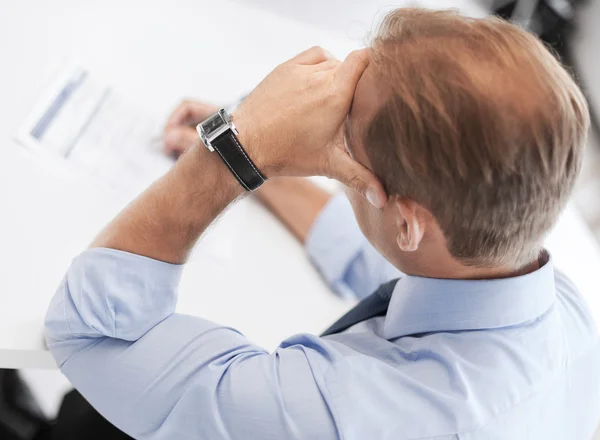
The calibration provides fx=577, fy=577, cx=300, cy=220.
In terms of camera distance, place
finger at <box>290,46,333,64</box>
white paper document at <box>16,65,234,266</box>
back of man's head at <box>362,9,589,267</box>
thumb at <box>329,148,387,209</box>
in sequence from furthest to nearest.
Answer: white paper document at <box>16,65,234,266</box> → finger at <box>290,46,333,64</box> → thumb at <box>329,148,387,209</box> → back of man's head at <box>362,9,589,267</box>

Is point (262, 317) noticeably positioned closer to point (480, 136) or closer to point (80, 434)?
point (80, 434)

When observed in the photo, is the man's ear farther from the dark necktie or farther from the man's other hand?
the man's other hand

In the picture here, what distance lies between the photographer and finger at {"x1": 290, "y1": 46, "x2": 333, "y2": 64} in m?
0.73

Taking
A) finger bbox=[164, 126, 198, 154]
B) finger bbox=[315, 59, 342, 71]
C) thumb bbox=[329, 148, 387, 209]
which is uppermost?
finger bbox=[315, 59, 342, 71]

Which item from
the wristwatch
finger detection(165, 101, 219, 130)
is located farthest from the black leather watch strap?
finger detection(165, 101, 219, 130)

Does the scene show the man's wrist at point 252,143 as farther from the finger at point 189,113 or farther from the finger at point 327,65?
the finger at point 189,113

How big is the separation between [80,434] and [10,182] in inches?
15.5

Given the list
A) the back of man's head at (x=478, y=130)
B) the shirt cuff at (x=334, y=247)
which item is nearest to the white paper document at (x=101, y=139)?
the shirt cuff at (x=334, y=247)

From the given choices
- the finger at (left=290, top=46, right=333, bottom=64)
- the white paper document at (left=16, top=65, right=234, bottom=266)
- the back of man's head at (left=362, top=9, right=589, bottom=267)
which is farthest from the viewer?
the white paper document at (left=16, top=65, right=234, bottom=266)

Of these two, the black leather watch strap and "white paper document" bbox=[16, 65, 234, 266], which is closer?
the black leather watch strap

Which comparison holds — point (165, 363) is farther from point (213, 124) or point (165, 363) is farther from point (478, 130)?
point (478, 130)

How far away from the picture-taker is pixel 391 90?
1.89 feet

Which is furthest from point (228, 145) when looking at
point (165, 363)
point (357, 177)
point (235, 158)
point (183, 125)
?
point (183, 125)

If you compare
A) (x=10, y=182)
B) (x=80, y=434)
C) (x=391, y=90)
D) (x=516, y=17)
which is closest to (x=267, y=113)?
(x=391, y=90)
